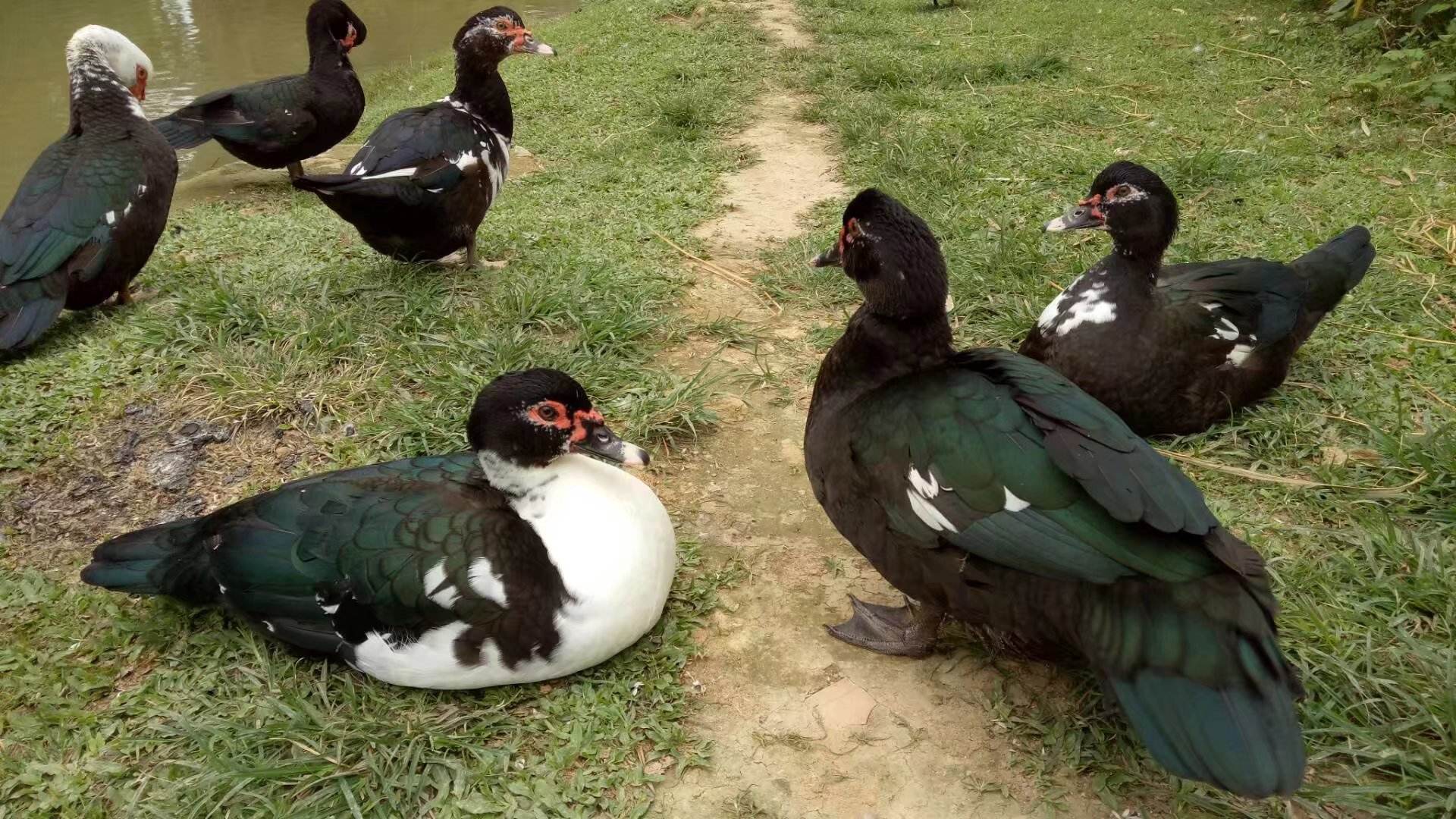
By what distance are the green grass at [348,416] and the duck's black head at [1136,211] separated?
160 centimetres

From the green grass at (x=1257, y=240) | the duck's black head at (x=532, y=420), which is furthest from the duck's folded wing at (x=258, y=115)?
the duck's black head at (x=532, y=420)

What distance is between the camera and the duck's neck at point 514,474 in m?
2.53

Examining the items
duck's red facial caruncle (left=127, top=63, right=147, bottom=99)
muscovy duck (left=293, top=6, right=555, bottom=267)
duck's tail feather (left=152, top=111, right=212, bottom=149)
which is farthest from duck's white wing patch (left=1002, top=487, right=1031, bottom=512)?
duck's tail feather (left=152, top=111, right=212, bottom=149)

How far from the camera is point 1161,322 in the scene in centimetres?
328

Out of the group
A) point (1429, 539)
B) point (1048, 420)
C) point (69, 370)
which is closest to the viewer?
point (1048, 420)

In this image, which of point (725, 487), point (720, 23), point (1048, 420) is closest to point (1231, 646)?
point (1048, 420)

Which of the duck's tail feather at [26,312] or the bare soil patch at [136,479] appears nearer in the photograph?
the bare soil patch at [136,479]

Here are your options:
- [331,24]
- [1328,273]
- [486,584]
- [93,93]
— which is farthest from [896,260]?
[331,24]

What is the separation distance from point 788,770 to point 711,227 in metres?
3.48

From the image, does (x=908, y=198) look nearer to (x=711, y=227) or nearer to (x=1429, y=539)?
(x=711, y=227)

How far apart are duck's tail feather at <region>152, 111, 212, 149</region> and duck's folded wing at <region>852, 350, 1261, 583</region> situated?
511 cm

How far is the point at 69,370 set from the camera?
3.86m

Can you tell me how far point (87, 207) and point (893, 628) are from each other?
3961mm

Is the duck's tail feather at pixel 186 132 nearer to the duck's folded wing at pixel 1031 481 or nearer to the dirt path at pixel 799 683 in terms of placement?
the dirt path at pixel 799 683
